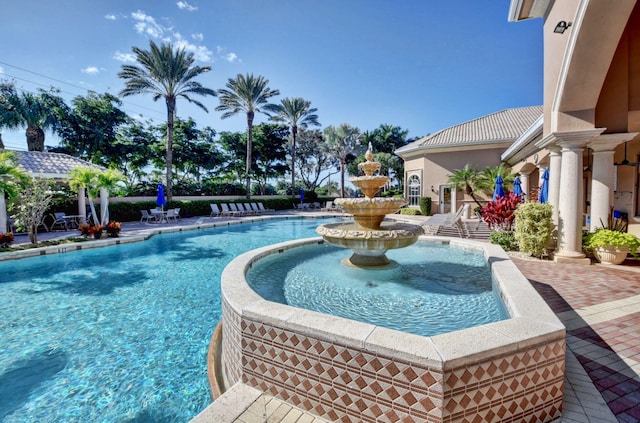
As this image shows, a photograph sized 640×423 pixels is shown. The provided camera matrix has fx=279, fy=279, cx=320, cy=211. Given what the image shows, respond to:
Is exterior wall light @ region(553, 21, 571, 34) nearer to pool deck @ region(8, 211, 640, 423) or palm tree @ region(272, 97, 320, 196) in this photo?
pool deck @ region(8, 211, 640, 423)

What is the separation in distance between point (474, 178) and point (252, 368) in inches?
722

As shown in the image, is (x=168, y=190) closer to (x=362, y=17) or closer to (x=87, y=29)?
(x=87, y=29)

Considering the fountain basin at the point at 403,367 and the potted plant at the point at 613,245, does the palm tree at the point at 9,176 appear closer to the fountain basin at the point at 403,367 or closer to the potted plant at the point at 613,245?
the fountain basin at the point at 403,367

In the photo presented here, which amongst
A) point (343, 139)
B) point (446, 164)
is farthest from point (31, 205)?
point (343, 139)

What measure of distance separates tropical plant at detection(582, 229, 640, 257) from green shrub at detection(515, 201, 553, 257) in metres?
0.86

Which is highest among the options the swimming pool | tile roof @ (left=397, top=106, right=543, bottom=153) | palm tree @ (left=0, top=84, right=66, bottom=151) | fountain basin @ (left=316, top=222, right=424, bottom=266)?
palm tree @ (left=0, top=84, right=66, bottom=151)

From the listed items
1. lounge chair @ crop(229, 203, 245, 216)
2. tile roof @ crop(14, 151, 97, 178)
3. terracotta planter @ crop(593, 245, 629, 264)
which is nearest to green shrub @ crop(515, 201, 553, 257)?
terracotta planter @ crop(593, 245, 629, 264)

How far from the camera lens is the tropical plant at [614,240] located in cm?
655

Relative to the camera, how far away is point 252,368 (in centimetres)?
260

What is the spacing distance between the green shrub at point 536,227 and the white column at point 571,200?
0.29m

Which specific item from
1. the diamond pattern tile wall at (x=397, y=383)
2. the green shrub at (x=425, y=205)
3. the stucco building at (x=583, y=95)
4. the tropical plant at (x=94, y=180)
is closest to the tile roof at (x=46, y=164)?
the tropical plant at (x=94, y=180)

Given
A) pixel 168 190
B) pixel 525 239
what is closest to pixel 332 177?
pixel 168 190

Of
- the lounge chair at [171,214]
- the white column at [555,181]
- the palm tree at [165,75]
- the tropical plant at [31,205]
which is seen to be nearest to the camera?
the white column at [555,181]

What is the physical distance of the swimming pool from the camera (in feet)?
9.52
